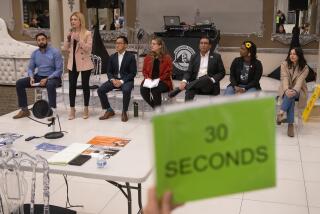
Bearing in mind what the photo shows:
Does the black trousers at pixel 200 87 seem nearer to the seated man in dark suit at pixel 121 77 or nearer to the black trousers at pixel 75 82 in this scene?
the seated man in dark suit at pixel 121 77

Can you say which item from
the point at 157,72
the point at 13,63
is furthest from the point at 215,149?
the point at 13,63

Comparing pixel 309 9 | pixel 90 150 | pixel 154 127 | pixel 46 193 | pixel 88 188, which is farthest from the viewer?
pixel 309 9

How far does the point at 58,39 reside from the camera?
8.98 m

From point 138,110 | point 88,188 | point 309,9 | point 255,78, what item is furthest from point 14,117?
point 309,9

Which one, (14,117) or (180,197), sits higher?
(180,197)

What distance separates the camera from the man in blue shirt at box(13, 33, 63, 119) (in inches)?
244

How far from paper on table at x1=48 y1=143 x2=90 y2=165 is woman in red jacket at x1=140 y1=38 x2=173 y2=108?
2.86m

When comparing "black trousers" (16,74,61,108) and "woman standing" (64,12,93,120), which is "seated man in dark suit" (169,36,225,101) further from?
"black trousers" (16,74,61,108)

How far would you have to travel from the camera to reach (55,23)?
8.91 metres

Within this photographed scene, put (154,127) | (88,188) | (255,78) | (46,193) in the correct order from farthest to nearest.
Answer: (255,78), (88,188), (46,193), (154,127)

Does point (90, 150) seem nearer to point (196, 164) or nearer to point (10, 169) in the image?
point (10, 169)

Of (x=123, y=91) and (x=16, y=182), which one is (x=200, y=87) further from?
(x=16, y=182)

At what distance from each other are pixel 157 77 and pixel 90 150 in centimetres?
307

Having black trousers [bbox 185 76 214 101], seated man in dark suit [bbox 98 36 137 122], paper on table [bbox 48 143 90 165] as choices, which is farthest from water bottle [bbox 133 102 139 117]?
paper on table [bbox 48 143 90 165]
